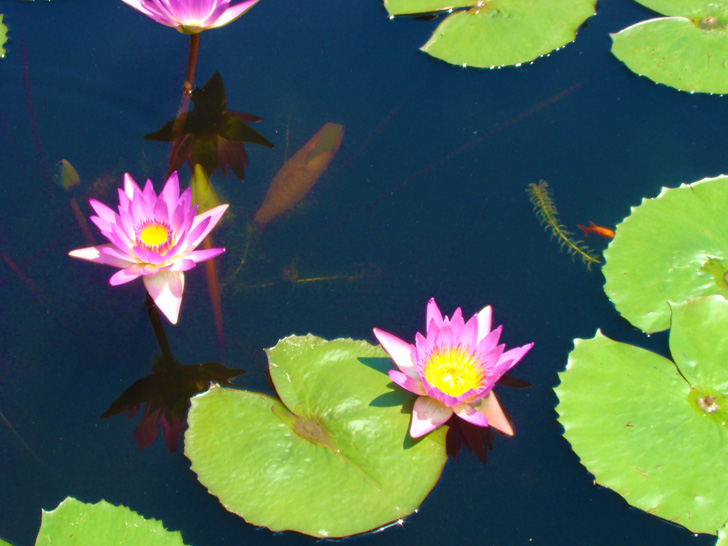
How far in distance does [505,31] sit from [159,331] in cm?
241

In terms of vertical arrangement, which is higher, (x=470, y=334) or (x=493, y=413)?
(x=470, y=334)

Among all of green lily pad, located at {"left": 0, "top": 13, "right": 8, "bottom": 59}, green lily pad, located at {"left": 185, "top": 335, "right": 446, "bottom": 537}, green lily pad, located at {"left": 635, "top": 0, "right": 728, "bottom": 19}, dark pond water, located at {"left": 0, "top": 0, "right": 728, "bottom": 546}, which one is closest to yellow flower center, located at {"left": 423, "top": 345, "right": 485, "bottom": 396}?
green lily pad, located at {"left": 185, "top": 335, "right": 446, "bottom": 537}

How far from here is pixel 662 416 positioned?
6.57 feet

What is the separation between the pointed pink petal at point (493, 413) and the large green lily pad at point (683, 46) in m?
2.06

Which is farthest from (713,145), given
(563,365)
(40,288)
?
(40,288)

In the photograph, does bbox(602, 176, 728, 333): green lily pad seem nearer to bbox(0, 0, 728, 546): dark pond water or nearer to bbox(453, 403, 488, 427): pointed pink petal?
bbox(0, 0, 728, 546): dark pond water

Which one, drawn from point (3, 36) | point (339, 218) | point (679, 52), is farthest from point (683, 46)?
point (3, 36)

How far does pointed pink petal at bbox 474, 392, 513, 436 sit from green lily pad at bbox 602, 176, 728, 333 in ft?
2.18

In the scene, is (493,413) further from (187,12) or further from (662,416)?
(187,12)

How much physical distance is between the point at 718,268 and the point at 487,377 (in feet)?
A: 3.59

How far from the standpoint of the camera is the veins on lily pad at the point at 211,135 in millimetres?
2949

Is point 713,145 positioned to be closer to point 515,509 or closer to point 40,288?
point 515,509

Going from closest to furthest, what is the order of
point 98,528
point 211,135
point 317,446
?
point 98,528 < point 317,446 < point 211,135

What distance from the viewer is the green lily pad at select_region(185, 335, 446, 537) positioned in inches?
73.7
